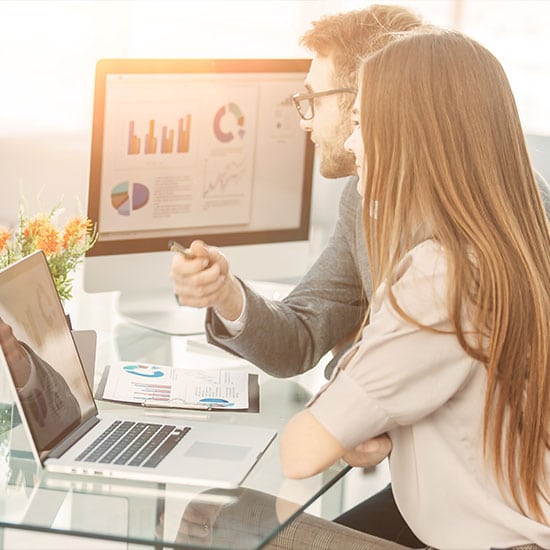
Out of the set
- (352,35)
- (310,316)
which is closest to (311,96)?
(352,35)

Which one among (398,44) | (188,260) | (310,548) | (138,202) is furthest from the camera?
(138,202)

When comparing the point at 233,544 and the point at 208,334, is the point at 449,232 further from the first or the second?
the point at 208,334

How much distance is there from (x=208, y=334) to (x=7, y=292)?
0.44 m

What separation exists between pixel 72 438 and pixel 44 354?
0.12 m

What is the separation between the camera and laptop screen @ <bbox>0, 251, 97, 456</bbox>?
129 cm

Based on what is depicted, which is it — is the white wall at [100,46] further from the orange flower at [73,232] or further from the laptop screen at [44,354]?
the laptop screen at [44,354]

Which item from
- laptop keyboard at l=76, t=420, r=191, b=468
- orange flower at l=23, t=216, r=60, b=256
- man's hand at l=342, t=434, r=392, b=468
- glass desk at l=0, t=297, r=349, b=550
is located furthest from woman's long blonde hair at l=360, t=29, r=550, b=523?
orange flower at l=23, t=216, r=60, b=256

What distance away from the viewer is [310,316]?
181 cm

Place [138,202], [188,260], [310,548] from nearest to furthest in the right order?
[310,548], [188,260], [138,202]

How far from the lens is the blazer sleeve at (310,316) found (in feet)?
5.55

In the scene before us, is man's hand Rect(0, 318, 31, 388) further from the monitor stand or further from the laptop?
the monitor stand

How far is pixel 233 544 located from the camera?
1.15 m

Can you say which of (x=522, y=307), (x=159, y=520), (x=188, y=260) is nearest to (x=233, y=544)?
(x=159, y=520)

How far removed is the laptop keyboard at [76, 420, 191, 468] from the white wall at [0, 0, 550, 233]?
148cm
